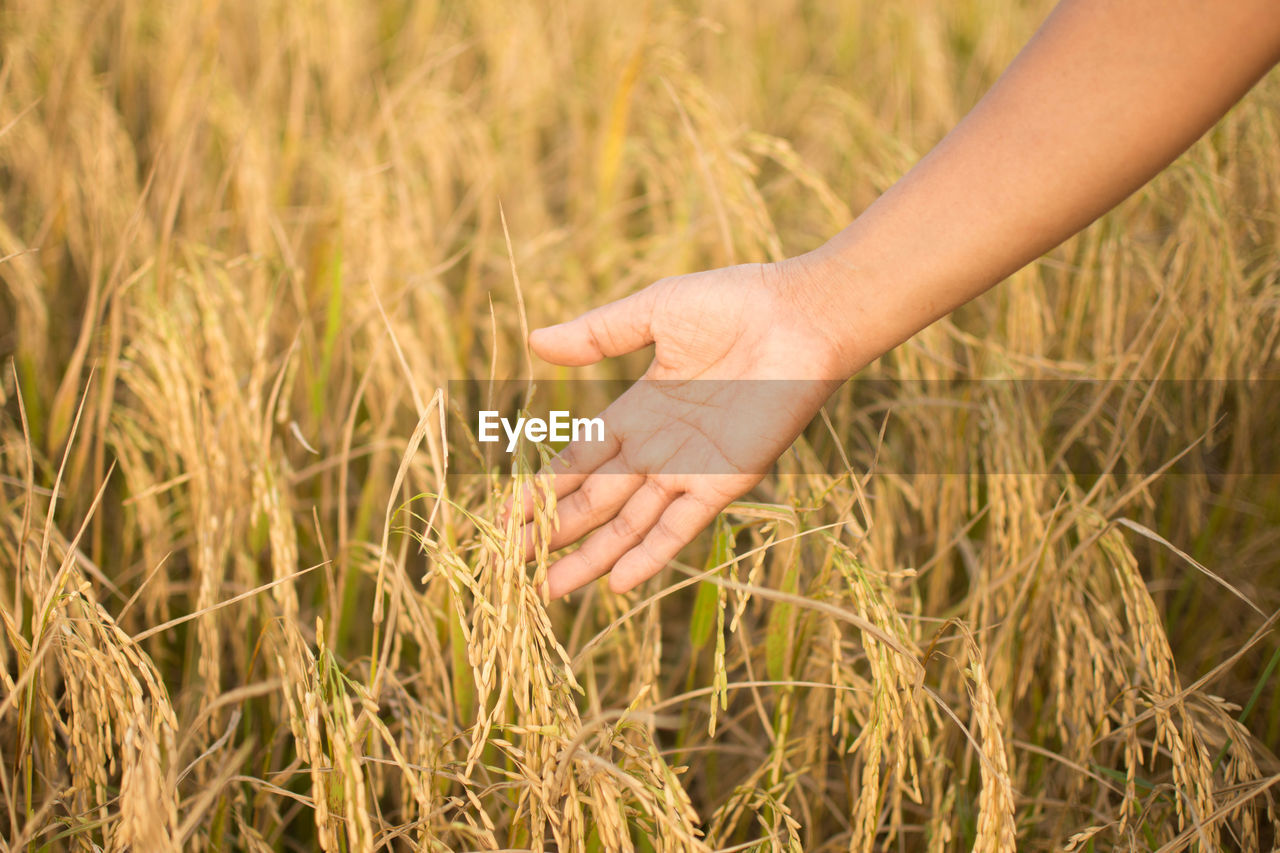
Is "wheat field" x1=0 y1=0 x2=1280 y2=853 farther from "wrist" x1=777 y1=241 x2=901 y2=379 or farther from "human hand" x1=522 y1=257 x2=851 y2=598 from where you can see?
"wrist" x1=777 y1=241 x2=901 y2=379

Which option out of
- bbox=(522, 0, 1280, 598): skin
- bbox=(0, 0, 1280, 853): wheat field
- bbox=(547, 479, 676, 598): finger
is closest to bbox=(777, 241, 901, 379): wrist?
bbox=(522, 0, 1280, 598): skin

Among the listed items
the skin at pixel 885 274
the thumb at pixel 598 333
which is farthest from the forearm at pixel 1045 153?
the thumb at pixel 598 333

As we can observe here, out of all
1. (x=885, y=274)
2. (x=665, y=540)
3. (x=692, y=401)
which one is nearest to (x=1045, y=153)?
(x=885, y=274)

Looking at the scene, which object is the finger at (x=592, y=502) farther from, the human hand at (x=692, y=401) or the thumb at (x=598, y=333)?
the thumb at (x=598, y=333)

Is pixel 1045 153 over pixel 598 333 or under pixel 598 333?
over

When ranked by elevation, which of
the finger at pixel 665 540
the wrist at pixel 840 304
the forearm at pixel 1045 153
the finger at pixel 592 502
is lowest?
the finger at pixel 665 540

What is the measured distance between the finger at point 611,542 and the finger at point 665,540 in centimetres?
2

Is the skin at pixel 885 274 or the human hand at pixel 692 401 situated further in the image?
the human hand at pixel 692 401

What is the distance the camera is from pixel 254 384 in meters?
1.06

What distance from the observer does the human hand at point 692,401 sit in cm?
104

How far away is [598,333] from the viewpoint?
1.08 meters

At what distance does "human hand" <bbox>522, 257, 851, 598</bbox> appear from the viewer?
1040mm

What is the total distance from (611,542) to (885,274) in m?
0.49

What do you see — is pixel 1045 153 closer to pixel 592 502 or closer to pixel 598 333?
pixel 598 333
